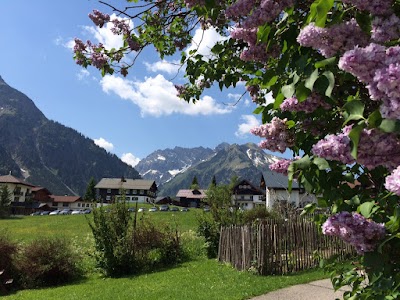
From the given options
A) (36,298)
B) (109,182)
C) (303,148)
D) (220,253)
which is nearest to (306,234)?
(220,253)

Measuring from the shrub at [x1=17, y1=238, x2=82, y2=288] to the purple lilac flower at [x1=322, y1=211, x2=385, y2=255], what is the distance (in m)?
18.1

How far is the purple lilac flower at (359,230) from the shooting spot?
2.33 meters

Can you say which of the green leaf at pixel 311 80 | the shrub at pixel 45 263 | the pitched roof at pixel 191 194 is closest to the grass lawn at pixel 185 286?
the shrub at pixel 45 263

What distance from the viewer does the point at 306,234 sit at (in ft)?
51.4

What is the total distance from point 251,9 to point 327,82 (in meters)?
1.12

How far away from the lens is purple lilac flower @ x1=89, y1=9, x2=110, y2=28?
6152mm

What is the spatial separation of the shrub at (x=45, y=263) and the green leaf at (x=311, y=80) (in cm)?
1858

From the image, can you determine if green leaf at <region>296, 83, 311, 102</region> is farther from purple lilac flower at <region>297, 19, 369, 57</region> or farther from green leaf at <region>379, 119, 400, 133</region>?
green leaf at <region>379, 119, 400, 133</region>

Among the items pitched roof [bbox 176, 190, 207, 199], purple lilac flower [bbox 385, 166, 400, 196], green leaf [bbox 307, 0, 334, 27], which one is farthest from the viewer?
pitched roof [bbox 176, 190, 207, 199]

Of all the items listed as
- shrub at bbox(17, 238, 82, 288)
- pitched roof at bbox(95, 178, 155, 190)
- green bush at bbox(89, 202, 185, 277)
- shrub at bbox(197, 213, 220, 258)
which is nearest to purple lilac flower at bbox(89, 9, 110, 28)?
green bush at bbox(89, 202, 185, 277)

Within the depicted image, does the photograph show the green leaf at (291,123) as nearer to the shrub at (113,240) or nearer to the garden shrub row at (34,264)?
the shrub at (113,240)

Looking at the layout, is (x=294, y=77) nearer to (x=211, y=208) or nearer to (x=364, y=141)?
(x=364, y=141)

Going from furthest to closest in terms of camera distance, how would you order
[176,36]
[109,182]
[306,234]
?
[109,182], [306,234], [176,36]

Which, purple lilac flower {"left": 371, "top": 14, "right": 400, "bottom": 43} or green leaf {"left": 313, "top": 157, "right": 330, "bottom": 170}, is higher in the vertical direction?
purple lilac flower {"left": 371, "top": 14, "right": 400, "bottom": 43}
